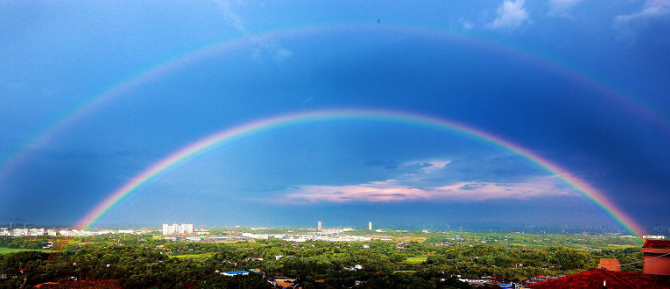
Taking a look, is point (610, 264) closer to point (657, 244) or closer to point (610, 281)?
point (657, 244)

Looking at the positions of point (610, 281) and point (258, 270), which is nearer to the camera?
point (610, 281)

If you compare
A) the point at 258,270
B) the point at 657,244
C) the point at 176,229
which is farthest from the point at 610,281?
the point at 176,229

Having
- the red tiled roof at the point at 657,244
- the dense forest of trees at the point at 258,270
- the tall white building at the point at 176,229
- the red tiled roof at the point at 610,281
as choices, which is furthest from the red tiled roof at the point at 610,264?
the tall white building at the point at 176,229

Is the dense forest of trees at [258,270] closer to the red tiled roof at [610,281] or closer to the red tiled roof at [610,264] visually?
the red tiled roof at [610,264]

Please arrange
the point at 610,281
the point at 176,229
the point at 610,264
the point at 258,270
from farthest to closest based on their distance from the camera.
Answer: the point at 176,229, the point at 258,270, the point at 610,264, the point at 610,281

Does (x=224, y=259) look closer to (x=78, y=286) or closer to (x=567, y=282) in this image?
(x=78, y=286)

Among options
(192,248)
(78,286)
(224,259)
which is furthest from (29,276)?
(192,248)
